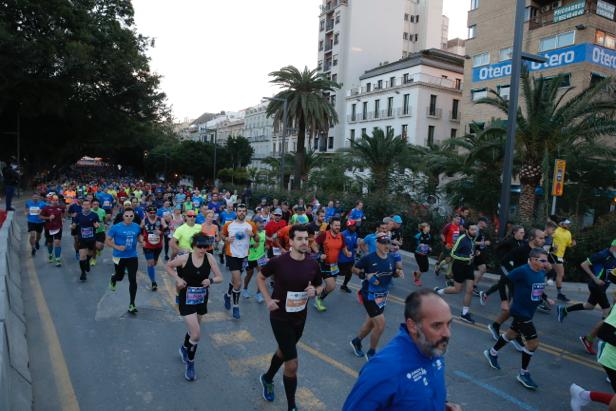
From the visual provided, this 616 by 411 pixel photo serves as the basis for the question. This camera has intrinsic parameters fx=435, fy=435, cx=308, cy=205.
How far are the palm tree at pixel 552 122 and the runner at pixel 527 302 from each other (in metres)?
9.16

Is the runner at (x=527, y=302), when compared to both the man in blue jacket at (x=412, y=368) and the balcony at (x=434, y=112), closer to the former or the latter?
the man in blue jacket at (x=412, y=368)

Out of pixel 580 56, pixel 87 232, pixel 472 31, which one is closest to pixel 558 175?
pixel 87 232

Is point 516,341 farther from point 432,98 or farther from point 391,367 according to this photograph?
point 432,98

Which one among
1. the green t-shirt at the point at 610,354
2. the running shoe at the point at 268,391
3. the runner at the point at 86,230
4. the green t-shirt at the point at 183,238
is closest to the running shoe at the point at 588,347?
the green t-shirt at the point at 610,354

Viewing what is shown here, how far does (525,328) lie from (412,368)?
12.6 ft

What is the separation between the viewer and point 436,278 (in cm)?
1239

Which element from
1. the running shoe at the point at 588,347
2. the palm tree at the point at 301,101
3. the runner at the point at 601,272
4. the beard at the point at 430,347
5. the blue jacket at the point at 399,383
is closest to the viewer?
the blue jacket at the point at 399,383

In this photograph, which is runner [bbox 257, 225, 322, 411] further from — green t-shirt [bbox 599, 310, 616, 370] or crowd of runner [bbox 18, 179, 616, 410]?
green t-shirt [bbox 599, 310, 616, 370]

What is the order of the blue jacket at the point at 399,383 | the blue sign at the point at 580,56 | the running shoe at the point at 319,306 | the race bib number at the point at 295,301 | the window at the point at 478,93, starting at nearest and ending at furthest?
the blue jacket at the point at 399,383 < the race bib number at the point at 295,301 < the running shoe at the point at 319,306 < the blue sign at the point at 580,56 < the window at the point at 478,93

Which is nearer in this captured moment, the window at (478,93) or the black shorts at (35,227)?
the black shorts at (35,227)

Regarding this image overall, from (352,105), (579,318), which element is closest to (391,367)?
(579,318)

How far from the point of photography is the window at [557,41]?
90.3 ft

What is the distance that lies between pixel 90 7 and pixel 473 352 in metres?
36.1

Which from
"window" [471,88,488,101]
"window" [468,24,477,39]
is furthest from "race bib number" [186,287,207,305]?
"window" [468,24,477,39]
